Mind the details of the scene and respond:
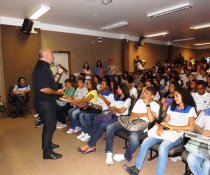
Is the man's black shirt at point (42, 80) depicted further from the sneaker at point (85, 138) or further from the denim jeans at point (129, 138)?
the sneaker at point (85, 138)

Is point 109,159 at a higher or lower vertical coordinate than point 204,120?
lower

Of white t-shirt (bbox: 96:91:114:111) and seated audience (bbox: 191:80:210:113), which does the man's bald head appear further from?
seated audience (bbox: 191:80:210:113)

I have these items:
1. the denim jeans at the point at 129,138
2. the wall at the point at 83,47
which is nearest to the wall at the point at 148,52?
the wall at the point at 83,47

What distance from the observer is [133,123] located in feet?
9.47

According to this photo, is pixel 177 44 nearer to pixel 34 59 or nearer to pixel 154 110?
pixel 34 59

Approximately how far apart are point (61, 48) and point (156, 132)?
6008 millimetres

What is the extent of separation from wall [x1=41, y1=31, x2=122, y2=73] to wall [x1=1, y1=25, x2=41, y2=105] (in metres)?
0.59

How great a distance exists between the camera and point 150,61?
12312 millimetres

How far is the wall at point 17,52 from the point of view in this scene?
248 inches

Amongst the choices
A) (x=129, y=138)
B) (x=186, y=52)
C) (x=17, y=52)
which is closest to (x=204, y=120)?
(x=129, y=138)

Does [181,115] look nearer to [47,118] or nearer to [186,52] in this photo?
[47,118]

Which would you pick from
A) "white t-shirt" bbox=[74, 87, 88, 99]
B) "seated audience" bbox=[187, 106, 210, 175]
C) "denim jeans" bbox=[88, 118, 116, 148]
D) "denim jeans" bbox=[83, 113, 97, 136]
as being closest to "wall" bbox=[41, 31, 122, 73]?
"white t-shirt" bbox=[74, 87, 88, 99]

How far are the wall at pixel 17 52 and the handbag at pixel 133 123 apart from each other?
15.8ft

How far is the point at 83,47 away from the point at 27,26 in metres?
2.66
